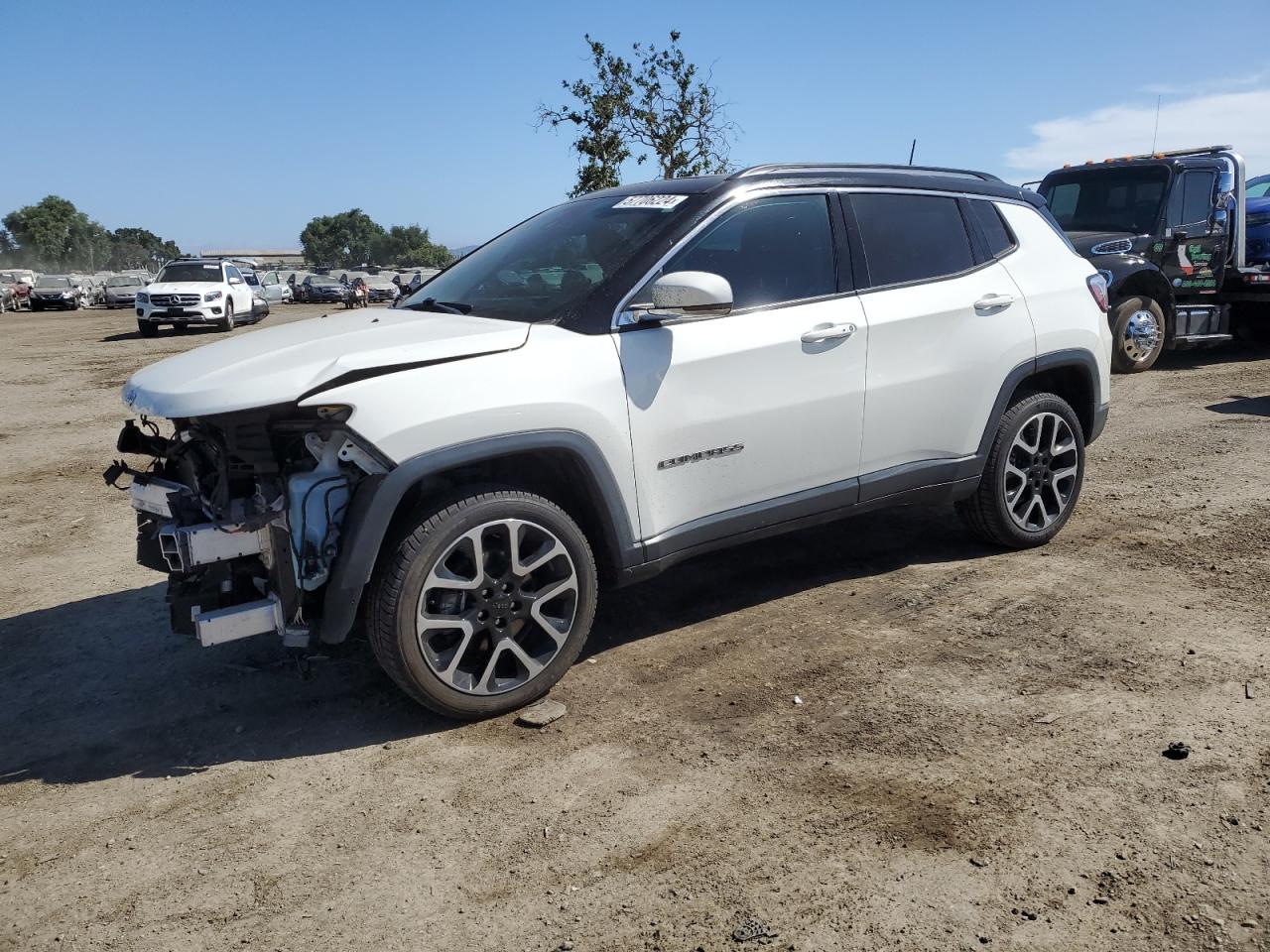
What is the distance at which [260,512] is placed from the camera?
334 centimetres

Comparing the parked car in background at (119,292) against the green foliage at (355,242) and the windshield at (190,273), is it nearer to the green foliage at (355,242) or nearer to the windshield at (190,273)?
the windshield at (190,273)

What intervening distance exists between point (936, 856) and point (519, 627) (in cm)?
161

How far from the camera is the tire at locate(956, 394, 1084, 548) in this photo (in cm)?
493

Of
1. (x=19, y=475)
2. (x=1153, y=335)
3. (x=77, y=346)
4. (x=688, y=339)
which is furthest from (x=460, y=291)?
(x=77, y=346)

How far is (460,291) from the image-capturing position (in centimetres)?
436

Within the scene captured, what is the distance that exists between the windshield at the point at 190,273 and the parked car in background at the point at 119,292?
1996 cm

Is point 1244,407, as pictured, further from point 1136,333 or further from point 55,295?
point 55,295

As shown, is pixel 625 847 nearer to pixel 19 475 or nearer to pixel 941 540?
pixel 941 540

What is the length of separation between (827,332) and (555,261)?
1.19 metres

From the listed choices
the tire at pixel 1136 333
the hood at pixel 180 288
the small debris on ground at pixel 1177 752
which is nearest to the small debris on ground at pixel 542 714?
the small debris on ground at pixel 1177 752

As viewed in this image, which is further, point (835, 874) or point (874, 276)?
point (874, 276)

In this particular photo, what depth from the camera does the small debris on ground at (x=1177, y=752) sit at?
3.17 meters

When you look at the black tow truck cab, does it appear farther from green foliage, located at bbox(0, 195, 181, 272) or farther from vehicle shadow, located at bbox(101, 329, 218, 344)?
green foliage, located at bbox(0, 195, 181, 272)

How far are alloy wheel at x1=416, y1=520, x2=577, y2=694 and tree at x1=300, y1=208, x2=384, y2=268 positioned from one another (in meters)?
131
